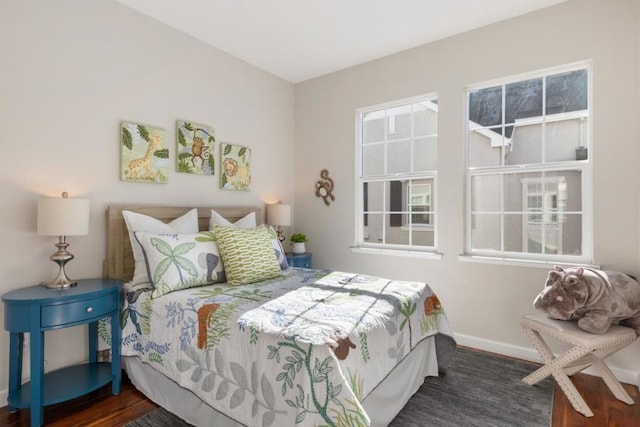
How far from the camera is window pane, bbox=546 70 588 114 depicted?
2.62 metres

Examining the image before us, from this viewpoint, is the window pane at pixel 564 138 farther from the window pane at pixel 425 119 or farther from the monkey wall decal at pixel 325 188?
the monkey wall decal at pixel 325 188

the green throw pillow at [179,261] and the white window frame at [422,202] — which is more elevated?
the white window frame at [422,202]

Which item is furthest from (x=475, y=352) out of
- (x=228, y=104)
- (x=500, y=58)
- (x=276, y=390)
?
(x=228, y=104)

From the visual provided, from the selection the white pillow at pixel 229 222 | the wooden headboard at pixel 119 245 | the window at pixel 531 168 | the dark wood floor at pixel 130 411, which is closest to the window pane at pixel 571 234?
the window at pixel 531 168

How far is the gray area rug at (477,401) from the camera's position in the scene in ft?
6.36

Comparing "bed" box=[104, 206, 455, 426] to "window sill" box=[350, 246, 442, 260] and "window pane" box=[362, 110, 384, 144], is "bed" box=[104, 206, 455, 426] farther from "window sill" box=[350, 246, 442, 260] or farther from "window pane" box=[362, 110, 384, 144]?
"window pane" box=[362, 110, 384, 144]

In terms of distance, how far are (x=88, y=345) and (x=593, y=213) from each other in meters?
3.74

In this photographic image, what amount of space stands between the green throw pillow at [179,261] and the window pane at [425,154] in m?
2.06

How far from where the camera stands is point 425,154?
334 cm

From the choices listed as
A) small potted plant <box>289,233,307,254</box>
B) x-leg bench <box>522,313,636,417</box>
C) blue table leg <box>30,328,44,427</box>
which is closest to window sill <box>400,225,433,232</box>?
small potted plant <box>289,233,307,254</box>

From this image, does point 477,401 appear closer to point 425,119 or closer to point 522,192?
point 522,192

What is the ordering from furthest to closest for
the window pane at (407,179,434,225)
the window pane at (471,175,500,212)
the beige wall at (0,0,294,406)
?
the window pane at (407,179,434,225) → the window pane at (471,175,500,212) → the beige wall at (0,0,294,406)

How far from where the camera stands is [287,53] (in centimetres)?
341

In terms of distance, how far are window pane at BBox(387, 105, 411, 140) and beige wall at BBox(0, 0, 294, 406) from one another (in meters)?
1.71
